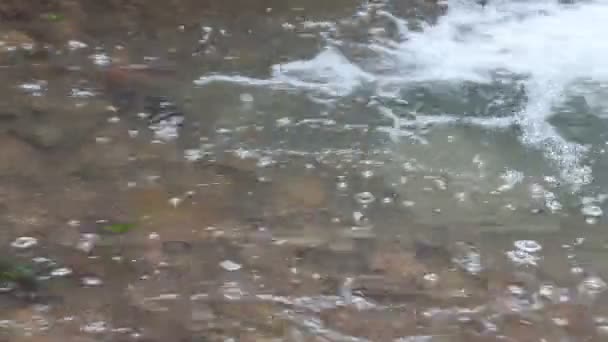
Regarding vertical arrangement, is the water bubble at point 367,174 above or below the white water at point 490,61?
below

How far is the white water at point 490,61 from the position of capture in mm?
2717

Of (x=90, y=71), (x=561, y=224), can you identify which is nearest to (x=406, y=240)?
(x=561, y=224)

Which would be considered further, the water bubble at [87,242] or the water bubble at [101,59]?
the water bubble at [101,59]

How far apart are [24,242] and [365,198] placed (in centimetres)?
106

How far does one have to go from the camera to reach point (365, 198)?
2264 millimetres

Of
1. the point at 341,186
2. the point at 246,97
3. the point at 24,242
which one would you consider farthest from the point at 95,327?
the point at 246,97

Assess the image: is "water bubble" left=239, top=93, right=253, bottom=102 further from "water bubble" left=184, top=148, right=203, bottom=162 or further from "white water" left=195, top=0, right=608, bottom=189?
"water bubble" left=184, top=148, right=203, bottom=162

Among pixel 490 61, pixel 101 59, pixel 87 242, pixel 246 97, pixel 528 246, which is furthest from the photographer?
pixel 490 61

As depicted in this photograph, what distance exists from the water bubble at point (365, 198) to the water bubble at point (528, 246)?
469 millimetres

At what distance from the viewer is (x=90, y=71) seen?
273 centimetres

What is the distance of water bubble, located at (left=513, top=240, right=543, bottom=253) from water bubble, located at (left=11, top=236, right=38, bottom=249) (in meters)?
A: 1.44

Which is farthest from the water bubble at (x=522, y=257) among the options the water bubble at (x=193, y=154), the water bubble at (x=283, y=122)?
the water bubble at (x=193, y=154)

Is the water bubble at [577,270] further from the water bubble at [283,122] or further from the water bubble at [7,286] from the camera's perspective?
the water bubble at [7,286]

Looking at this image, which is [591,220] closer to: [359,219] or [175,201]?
[359,219]
